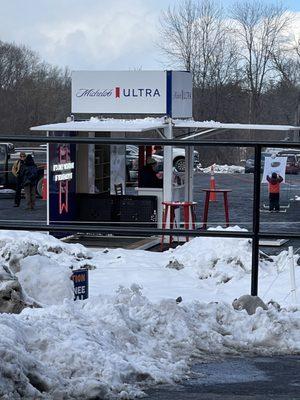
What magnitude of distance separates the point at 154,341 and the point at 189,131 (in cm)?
1584

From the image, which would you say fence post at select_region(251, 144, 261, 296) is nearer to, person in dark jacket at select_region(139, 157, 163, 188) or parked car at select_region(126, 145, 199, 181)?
person in dark jacket at select_region(139, 157, 163, 188)

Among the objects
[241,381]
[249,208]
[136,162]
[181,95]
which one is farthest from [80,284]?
[136,162]

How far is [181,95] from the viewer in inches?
822

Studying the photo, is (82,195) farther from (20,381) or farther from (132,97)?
(20,381)

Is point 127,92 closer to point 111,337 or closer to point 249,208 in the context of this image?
point 249,208

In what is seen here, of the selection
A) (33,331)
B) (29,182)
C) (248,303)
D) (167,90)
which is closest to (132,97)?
(167,90)

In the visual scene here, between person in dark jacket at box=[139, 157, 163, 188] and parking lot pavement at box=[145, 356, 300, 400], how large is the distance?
13.9 meters

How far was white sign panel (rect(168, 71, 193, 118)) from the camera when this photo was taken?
20.1m

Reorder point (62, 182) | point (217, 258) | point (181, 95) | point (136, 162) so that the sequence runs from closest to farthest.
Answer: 1. point (217, 258)
2. point (62, 182)
3. point (181, 95)
4. point (136, 162)

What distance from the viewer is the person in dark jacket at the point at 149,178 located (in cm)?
2011

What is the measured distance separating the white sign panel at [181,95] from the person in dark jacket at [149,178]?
4.08ft

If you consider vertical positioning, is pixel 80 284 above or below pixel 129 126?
below

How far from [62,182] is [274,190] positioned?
14.7 feet

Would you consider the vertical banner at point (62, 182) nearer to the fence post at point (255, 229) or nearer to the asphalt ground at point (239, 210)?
the asphalt ground at point (239, 210)
